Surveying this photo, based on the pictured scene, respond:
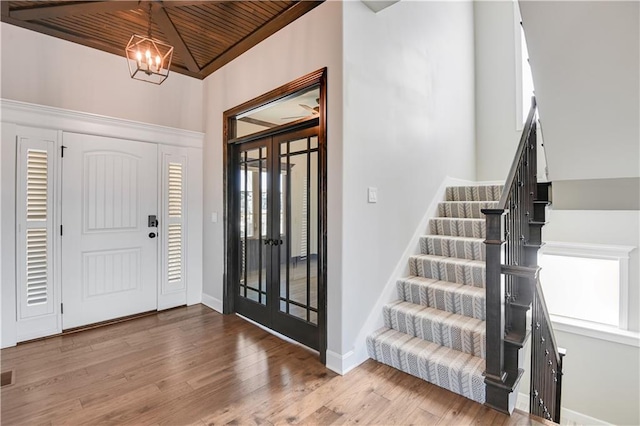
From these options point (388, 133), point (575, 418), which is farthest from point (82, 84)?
point (575, 418)

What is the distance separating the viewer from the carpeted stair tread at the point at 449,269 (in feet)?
9.66

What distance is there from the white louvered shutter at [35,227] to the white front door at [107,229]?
0.12 meters

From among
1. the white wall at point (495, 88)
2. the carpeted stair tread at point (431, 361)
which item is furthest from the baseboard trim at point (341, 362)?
the white wall at point (495, 88)

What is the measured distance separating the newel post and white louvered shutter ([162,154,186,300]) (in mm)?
3437

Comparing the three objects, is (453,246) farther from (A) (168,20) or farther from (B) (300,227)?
(A) (168,20)

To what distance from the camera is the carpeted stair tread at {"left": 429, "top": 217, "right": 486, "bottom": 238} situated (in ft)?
11.3

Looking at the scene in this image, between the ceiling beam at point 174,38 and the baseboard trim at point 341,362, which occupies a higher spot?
the ceiling beam at point 174,38

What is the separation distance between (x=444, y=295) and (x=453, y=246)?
708mm

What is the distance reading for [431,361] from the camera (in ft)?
7.80

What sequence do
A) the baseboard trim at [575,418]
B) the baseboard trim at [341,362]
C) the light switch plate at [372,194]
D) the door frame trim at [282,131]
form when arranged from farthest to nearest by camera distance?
the baseboard trim at [575,418] → the light switch plate at [372,194] → the door frame trim at [282,131] → the baseboard trim at [341,362]

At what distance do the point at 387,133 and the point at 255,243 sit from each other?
1.83m

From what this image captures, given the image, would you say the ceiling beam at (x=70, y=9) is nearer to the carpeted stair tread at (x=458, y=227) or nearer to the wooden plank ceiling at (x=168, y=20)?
the wooden plank ceiling at (x=168, y=20)

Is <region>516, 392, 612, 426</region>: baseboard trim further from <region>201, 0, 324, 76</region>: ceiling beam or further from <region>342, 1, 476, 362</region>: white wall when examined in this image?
<region>201, 0, 324, 76</region>: ceiling beam

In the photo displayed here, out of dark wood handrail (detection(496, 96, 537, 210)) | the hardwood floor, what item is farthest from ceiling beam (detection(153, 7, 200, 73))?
dark wood handrail (detection(496, 96, 537, 210))
